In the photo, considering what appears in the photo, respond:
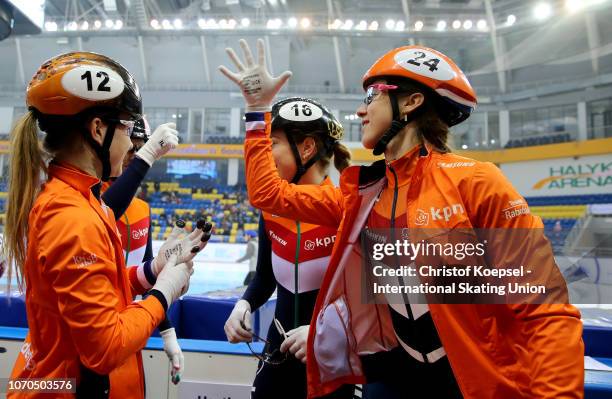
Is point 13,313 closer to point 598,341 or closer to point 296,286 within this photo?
point 296,286

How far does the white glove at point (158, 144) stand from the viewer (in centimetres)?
253

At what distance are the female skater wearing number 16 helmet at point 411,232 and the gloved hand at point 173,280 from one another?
0.41 m

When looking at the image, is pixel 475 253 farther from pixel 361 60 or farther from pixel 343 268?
pixel 361 60

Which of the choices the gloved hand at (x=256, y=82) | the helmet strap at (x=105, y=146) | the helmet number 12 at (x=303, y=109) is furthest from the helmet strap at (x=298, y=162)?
the helmet strap at (x=105, y=146)

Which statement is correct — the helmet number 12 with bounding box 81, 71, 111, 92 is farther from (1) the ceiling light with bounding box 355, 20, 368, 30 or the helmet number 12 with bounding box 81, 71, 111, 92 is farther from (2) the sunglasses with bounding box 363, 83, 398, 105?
(1) the ceiling light with bounding box 355, 20, 368, 30

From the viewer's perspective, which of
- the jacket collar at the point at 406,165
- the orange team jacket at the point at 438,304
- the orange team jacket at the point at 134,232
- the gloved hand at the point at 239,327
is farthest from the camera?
the orange team jacket at the point at 134,232

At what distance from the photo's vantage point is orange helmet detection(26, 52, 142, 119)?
1.43m

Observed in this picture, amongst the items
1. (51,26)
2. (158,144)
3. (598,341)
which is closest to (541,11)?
(598,341)

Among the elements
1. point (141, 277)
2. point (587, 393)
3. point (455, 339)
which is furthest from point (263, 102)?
point (587, 393)

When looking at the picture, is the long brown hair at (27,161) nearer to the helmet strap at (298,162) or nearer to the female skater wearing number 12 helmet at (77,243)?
the female skater wearing number 12 helmet at (77,243)

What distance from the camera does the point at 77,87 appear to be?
143 cm

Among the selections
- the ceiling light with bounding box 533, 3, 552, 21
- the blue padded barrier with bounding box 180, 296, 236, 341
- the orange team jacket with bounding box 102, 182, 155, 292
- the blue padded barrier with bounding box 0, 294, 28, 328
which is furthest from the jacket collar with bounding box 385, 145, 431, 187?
the ceiling light with bounding box 533, 3, 552, 21

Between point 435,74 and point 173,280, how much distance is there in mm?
1245

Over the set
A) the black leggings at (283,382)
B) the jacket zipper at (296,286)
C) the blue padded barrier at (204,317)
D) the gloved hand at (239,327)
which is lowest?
the blue padded barrier at (204,317)
